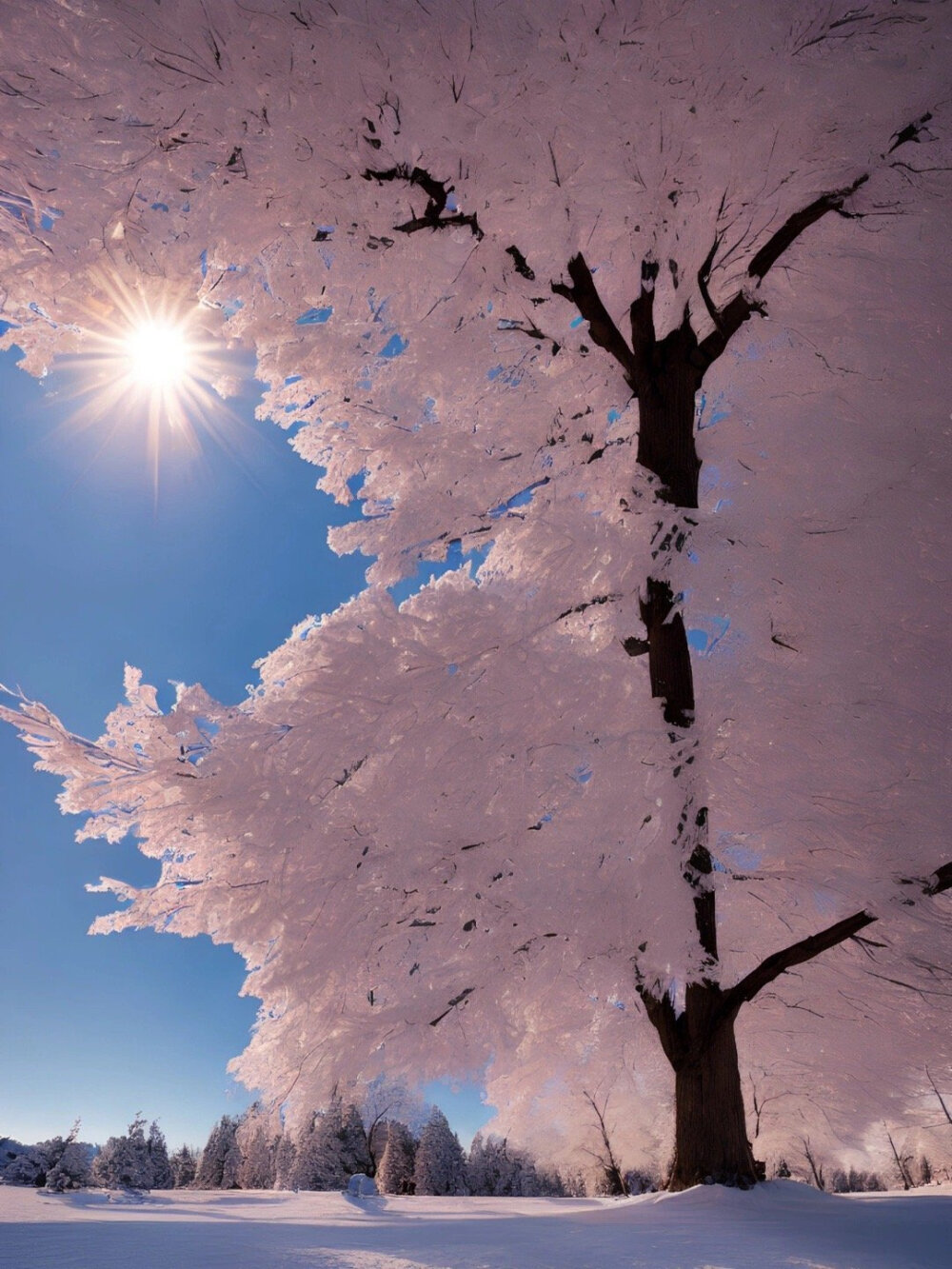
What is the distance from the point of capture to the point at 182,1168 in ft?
253

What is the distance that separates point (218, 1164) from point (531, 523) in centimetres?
8465

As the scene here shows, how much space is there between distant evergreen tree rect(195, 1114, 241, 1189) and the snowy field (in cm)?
7715

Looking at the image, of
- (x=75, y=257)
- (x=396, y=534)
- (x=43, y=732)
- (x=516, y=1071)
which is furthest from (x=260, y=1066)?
(x=75, y=257)

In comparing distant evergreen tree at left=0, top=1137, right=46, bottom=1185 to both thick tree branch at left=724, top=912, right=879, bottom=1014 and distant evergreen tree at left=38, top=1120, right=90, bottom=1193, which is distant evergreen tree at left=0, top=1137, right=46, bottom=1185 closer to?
distant evergreen tree at left=38, top=1120, right=90, bottom=1193

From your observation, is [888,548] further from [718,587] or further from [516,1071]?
[516,1071]

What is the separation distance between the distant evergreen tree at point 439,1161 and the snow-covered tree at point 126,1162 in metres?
20.0

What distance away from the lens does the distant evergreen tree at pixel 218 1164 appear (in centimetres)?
6556

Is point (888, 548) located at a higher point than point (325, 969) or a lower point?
higher

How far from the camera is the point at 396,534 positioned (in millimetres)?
5375

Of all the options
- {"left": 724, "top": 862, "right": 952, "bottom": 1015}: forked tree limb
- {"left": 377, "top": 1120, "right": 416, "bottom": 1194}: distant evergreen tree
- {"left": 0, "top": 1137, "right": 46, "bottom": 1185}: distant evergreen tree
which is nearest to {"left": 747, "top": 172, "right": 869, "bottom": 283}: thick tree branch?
{"left": 724, "top": 862, "right": 952, "bottom": 1015}: forked tree limb

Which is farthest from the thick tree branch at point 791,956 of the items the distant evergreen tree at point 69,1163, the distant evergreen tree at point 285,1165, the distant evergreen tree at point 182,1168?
the distant evergreen tree at point 182,1168

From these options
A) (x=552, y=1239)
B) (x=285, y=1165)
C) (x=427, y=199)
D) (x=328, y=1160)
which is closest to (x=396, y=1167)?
(x=285, y=1165)

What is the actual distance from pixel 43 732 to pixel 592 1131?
3025cm

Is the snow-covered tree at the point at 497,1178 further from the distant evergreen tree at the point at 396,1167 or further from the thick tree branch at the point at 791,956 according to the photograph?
the thick tree branch at the point at 791,956
